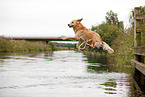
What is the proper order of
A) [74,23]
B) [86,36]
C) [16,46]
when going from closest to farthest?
[86,36] < [74,23] < [16,46]

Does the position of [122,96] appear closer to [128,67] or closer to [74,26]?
[74,26]

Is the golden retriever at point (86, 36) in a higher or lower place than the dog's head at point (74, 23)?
lower

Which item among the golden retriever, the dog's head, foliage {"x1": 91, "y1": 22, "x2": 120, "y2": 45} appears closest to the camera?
the golden retriever

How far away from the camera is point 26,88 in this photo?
13.6 meters

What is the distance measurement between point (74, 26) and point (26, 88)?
364cm

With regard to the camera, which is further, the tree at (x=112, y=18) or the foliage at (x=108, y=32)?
the tree at (x=112, y=18)

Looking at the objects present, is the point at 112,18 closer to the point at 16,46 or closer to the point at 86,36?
the point at 16,46

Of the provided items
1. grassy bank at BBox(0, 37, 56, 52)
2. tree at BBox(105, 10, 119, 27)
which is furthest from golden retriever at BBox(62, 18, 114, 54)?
tree at BBox(105, 10, 119, 27)

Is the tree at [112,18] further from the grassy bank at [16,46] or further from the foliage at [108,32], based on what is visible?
the foliage at [108,32]

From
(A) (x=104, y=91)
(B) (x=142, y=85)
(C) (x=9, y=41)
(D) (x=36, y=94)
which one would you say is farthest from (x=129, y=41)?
(C) (x=9, y=41)

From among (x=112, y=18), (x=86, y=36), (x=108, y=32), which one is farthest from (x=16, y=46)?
(x=86, y=36)

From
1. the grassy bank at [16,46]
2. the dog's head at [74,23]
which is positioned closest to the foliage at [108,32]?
the dog's head at [74,23]

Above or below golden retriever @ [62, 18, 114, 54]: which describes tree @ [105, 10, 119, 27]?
above

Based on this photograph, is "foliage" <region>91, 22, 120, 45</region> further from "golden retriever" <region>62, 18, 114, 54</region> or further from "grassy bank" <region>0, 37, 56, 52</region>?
"grassy bank" <region>0, 37, 56, 52</region>
